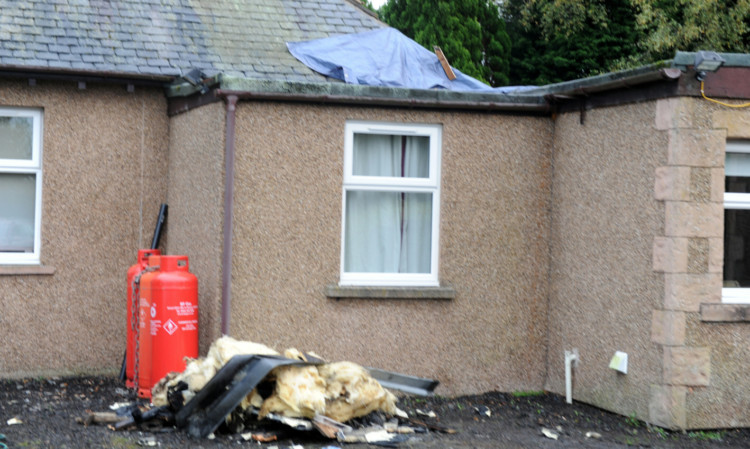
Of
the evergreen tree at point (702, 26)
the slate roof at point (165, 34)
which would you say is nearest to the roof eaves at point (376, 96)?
the slate roof at point (165, 34)

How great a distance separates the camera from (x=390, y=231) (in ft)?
31.6

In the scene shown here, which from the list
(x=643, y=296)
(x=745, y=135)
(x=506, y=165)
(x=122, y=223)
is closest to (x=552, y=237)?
(x=506, y=165)

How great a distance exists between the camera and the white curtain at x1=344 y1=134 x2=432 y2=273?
950 cm

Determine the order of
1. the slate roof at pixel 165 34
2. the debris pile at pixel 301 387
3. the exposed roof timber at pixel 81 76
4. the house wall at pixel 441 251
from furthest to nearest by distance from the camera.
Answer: the slate roof at pixel 165 34, the exposed roof timber at pixel 81 76, the house wall at pixel 441 251, the debris pile at pixel 301 387

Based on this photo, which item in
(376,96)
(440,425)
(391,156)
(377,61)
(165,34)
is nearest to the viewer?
(440,425)

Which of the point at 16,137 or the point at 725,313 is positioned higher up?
the point at 16,137

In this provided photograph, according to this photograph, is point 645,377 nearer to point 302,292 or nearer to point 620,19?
point 302,292

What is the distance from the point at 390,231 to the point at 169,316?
2.31 m

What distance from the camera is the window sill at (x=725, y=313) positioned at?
7.96 meters

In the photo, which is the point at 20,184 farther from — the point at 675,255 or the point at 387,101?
the point at 675,255

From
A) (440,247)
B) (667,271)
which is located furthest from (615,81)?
(440,247)

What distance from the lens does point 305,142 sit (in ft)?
30.1

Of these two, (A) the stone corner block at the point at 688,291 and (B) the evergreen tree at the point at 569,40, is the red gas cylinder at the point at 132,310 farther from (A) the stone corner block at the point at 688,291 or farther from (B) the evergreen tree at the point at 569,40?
(B) the evergreen tree at the point at 569,40

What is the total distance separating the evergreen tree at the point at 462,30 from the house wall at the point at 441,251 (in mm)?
12533
